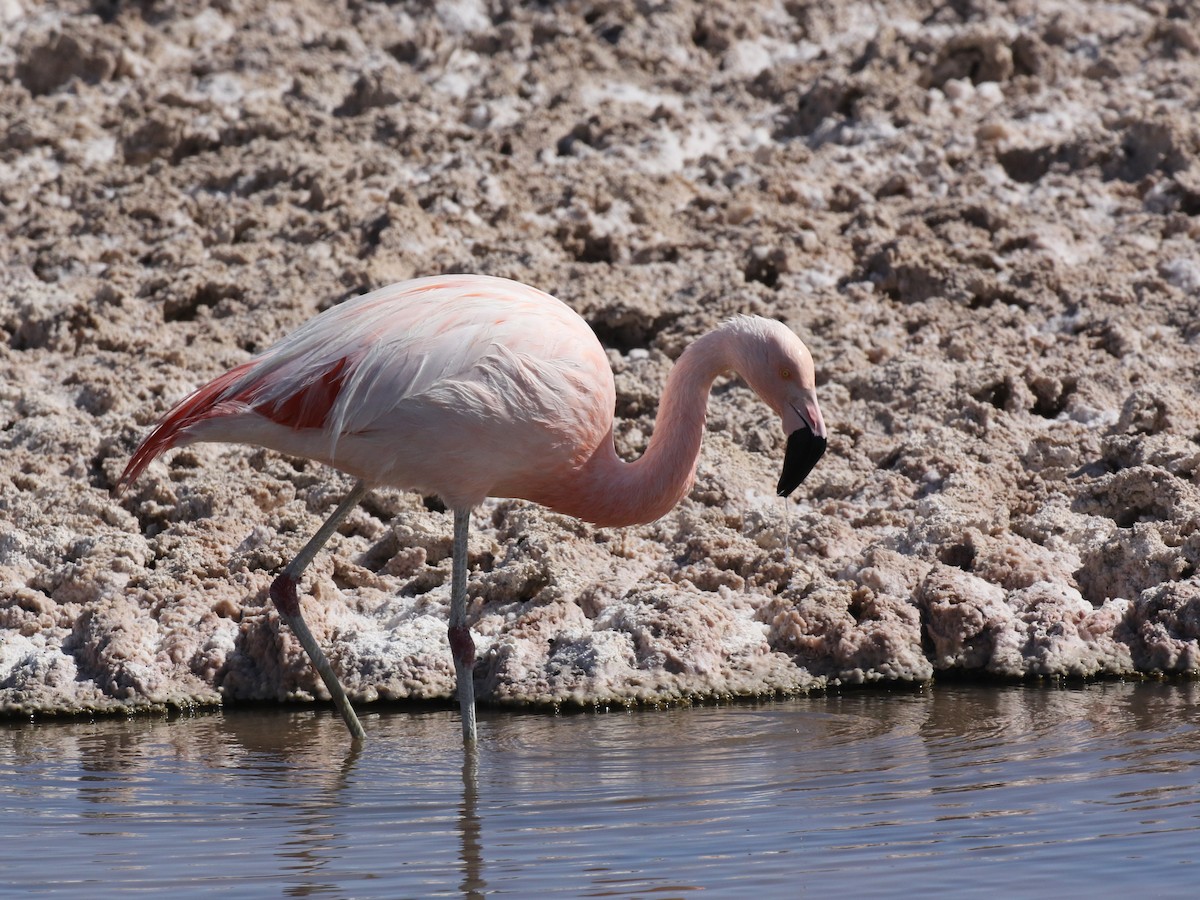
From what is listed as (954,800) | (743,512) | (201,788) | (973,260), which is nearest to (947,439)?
(743,512)

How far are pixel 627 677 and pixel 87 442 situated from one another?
2.45 metres

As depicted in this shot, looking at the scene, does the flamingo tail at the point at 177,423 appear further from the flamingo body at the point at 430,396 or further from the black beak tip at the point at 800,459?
the black beak tip at the point at 800,459

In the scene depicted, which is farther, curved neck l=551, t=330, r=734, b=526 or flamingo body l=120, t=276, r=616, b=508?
curved neck l=551, t=330, r=734, b=526

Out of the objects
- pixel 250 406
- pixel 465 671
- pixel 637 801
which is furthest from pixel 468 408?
pixel 637 801

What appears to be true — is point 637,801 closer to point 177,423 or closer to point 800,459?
point 800,459

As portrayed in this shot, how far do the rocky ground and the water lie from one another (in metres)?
0.29

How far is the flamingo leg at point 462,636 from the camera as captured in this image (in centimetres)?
496

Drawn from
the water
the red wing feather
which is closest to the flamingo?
the red wing feather

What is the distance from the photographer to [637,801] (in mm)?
4285

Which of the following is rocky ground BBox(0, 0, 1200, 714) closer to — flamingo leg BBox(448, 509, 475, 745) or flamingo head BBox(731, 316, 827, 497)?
flamingo leg BBox(448, 509, 475, 745)

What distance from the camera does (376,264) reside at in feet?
25.1

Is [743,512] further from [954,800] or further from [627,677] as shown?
[954,800]

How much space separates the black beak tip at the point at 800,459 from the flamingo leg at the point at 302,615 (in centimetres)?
137

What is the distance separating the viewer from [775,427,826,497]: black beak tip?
16.8 feet
